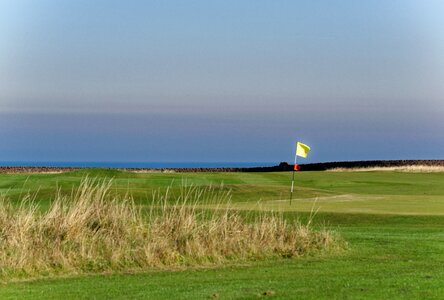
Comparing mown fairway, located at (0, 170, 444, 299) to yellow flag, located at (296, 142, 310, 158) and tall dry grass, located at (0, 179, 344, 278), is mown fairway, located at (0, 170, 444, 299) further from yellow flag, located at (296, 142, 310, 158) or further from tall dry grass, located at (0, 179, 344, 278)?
yellow flag, located at (296, 142, 310, 158)

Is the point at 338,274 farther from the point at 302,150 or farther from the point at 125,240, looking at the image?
the point at 302,150

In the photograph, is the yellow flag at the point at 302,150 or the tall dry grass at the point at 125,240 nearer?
the tall dry grass at the point at 125,240

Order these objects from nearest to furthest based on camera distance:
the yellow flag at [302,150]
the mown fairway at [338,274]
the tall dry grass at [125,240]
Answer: the mown fairway at [338,274] < the tall dry grass at [125,240] < the yellow flag at [302,150]

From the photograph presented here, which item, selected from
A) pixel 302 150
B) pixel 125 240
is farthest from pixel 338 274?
pixel 302 150

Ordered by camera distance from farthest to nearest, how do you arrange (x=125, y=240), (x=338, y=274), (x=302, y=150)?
(x=302, y=150), (x=125, y=240), (x=338, y=274)

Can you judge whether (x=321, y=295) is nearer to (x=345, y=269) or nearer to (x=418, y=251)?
(x=345, y=269)

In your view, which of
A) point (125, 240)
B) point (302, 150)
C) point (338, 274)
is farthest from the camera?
point (302, 150)

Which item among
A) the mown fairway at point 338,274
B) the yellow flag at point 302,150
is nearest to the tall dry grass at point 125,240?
the mown fairway at point 338,274

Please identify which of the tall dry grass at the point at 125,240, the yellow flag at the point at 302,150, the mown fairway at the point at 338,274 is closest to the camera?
the mown fairway at the point at 338,274

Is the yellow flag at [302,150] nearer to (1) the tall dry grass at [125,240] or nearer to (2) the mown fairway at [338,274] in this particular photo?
(2) the mown fairway at [338,274]

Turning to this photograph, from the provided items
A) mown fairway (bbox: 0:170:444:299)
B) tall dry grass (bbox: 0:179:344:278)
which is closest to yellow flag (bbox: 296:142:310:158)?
mown fairway (bbox: 0:170:444:299)

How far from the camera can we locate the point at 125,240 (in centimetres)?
1683

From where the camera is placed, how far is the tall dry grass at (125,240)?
50.4 ft

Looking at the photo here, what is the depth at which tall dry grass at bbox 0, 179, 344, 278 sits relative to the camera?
1535cm
